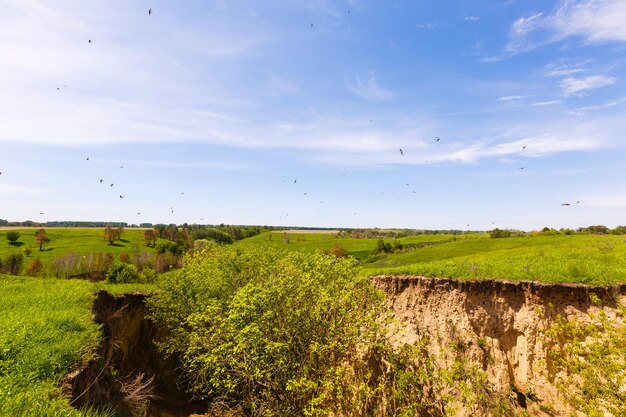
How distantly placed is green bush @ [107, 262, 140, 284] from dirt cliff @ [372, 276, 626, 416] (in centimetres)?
3785

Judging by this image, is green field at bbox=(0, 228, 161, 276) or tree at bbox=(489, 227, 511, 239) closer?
tree at bbox=(489, 227, 511, 239)

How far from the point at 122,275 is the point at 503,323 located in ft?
147

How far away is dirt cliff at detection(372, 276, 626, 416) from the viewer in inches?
750

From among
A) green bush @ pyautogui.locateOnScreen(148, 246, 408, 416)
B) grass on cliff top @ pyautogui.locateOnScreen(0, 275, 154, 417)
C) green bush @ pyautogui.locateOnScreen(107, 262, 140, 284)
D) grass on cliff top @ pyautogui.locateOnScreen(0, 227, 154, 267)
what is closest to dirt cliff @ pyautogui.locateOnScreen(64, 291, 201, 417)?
grass on cliff top @ pyautogui.locateOnScreen(0, 275, 154, 417)

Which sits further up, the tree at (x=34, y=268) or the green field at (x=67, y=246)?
the green field at (x=67, y=246)

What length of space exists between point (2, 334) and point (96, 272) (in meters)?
104

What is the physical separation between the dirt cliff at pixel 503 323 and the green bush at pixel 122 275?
37.9 metres

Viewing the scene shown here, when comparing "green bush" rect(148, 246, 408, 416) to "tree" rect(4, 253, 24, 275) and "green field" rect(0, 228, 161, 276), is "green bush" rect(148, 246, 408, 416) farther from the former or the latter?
"green field" rect(0, 228, 161, 276)

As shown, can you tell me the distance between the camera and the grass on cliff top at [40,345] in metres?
8.38

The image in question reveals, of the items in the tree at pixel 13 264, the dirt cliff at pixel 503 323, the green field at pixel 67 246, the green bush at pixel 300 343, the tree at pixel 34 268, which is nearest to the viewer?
the green bush at pixel 300 343

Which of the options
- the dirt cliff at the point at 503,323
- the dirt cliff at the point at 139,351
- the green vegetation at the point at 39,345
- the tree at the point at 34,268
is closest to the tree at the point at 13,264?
the tree at the point at 34,268

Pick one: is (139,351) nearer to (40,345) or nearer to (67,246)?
(40,345)

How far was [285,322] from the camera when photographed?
19.4 m

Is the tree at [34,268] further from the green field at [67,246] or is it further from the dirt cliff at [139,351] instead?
the dirt cliff at [139,351]
